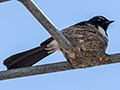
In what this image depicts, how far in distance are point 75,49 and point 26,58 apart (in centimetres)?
71

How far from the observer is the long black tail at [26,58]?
3.21m

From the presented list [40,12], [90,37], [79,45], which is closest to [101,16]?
[90,37]

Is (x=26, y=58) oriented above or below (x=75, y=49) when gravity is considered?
above

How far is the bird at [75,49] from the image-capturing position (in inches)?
119

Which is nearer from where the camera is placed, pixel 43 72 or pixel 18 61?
pixel 43 72

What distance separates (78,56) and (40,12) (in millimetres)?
1115

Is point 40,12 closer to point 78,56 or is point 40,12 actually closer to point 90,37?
point 78,56

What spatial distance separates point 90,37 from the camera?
3291 millimetres

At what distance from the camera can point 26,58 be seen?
11.0 ft

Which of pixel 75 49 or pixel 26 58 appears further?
pixel 26 58

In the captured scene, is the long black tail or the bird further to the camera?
the long black tail

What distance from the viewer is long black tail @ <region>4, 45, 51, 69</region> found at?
3.21 meters

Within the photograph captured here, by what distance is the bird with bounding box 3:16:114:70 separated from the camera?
3.03 m

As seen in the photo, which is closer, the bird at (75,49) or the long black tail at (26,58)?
the bird at (75,49)
